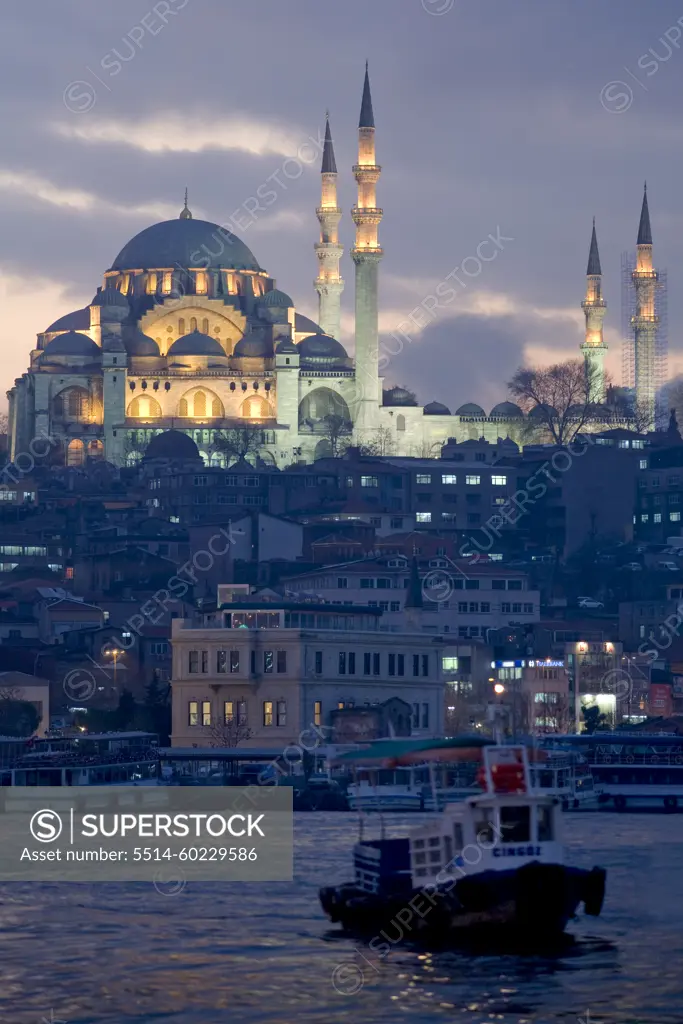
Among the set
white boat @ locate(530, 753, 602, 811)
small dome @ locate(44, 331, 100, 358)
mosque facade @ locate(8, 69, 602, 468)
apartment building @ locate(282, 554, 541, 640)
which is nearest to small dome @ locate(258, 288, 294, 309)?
mosque facade @ locate(8, 69, 602, 468)

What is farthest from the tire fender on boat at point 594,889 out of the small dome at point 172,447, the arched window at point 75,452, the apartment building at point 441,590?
the arched window at point 75,452

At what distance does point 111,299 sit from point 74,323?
119 inches

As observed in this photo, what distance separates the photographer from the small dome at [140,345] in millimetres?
147250

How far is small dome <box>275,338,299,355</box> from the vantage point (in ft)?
476

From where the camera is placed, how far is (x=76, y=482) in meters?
128

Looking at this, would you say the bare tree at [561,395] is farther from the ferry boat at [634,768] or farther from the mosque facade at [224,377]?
the ferry boat at [634,768]

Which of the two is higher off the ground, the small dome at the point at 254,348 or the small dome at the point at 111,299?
the small dome at the point at 111,299

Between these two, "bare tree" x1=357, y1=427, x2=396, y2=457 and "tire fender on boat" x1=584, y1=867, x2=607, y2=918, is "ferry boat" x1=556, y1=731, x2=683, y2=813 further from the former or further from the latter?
"bare tree" x1=357, y1=427, x2=396, y2=457

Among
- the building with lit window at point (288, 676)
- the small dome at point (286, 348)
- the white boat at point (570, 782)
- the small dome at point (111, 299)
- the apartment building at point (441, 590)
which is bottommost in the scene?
the white boat at point (570, 782)

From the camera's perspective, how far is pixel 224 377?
477 ft

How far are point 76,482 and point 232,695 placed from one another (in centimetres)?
5961

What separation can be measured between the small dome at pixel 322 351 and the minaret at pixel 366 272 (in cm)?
313

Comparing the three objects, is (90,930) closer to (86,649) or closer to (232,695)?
(232,695)

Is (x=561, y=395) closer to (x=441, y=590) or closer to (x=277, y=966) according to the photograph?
(x=441, y=590)
